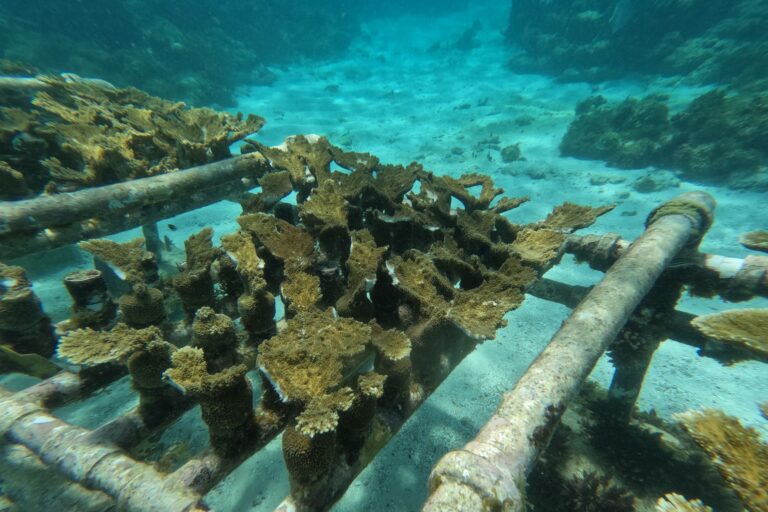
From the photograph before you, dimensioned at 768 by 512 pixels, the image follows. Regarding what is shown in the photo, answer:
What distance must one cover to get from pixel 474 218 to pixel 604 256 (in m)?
1.49

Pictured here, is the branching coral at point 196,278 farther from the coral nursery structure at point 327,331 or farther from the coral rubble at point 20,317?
the coral rubble at point 20,317

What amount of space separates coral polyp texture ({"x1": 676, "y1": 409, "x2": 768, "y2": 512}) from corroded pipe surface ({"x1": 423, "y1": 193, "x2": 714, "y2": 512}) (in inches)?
25.4

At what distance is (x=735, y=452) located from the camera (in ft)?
6.16

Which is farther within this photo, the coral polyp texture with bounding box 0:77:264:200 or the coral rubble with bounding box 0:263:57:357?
the coral polyp texture with bounding box 0:77:264:200

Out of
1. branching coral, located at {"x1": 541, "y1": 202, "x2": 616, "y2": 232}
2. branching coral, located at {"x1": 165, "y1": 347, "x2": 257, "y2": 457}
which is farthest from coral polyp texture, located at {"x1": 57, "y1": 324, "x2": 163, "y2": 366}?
branching coral, located at {"x1": 541, "y1": 202, "x2": 616, "y2": 232}

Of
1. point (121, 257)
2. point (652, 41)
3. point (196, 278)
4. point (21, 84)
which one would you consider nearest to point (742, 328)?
point (196, 278)

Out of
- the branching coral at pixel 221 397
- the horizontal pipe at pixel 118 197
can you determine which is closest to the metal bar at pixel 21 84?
the horizontal pipe at pixel 118 197

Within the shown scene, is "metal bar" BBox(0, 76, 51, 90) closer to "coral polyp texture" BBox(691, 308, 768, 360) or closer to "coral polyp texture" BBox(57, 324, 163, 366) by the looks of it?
"coral polyp texture" BBox(57, 324, 163, 366)

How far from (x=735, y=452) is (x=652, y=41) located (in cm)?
2908

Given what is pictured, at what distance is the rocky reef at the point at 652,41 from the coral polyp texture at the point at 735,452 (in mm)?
20940

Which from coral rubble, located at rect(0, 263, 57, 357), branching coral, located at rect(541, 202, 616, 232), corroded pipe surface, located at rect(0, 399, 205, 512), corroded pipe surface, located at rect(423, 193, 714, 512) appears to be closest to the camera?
corroded pipe surface, located at rect(423, 193, 714, 512)

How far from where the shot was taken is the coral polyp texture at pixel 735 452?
1736 millimetres

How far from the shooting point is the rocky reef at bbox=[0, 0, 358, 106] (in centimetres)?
1809

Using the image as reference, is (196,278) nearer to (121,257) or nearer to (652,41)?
(121,257)
